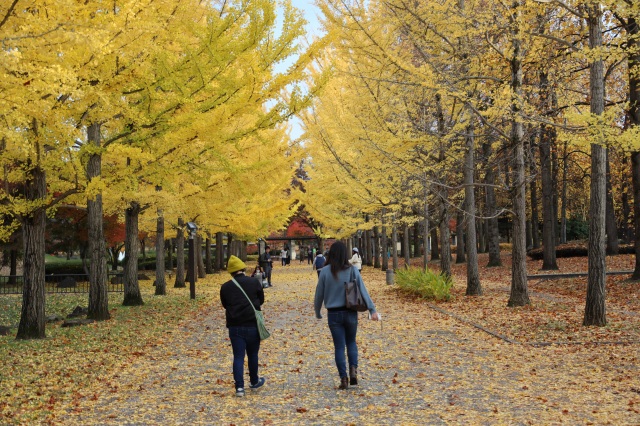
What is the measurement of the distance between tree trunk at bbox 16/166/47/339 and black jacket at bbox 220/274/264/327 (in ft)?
18.2

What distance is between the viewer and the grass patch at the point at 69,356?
729 cm

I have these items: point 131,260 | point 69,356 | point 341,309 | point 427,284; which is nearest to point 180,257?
point 131,260

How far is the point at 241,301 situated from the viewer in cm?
747

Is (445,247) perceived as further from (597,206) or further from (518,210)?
(597,206)

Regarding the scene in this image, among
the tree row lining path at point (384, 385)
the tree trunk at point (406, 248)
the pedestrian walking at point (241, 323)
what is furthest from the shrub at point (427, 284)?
the pedestrian walking at point (241, 323)

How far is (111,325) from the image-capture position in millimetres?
14109

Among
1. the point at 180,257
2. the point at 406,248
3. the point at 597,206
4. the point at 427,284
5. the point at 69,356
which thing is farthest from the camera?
the point at 406,248

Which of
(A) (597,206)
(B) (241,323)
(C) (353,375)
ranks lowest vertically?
(C) (353,375)

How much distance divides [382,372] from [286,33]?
5601mm

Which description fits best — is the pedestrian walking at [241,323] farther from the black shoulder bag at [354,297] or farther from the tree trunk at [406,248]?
the tree trunk at [406,248]

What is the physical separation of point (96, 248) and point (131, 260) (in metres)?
3.98

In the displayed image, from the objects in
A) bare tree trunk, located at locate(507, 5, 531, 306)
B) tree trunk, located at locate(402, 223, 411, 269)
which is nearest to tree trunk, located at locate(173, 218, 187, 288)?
tree trunk, located at locate(402, 223, 411, 269)

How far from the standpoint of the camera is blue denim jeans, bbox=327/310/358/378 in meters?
7.46

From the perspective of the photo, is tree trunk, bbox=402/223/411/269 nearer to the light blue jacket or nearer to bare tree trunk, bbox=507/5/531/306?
bare tree trunk, bbox=507/5/531/306
